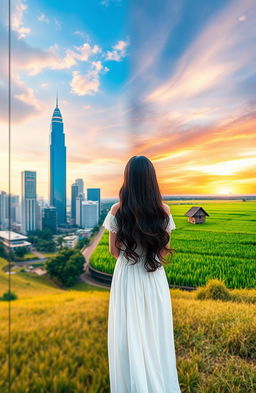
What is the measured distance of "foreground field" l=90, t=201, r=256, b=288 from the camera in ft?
6.21

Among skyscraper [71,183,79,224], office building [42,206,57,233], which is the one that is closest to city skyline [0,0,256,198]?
skyscraper [71,183,79,224]

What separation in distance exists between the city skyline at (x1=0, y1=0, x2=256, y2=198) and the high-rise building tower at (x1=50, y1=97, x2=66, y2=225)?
55 millimetres

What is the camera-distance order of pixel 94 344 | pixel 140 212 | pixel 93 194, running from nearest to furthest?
pixel 140 212 < pixel 94 344 < pixel 93 194

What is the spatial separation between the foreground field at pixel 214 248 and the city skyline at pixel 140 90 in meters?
0.21

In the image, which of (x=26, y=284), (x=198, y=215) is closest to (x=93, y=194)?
(x=26, y=284)

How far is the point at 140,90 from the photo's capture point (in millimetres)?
2035

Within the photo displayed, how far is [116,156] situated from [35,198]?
864 mm

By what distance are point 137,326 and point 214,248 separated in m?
1.14

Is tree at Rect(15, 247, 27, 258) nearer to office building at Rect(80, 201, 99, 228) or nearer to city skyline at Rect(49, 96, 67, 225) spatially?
city skyline at Rect(49, 96, 67, 225)

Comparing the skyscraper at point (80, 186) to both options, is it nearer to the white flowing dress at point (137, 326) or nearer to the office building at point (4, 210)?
the office building at point (4, 210)

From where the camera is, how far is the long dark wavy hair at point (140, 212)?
3.59 feet

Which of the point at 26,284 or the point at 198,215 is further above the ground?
the point at 198,215

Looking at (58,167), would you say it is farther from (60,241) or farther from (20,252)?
(20,252)

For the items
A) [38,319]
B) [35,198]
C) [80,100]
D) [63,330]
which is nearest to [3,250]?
[35,198]
